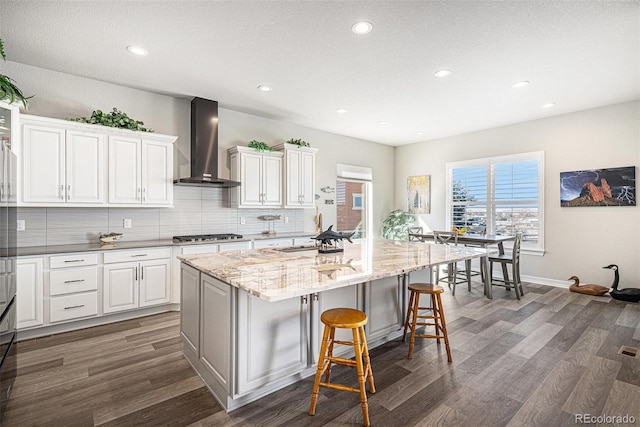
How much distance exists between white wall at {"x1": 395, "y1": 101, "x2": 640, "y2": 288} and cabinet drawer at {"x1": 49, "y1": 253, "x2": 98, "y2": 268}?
632 cm

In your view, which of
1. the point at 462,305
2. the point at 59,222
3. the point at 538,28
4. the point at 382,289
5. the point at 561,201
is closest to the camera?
the point at 538,28

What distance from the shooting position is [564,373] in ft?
7.93

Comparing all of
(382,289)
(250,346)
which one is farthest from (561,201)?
(250,346)

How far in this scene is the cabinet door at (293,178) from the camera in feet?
16.5

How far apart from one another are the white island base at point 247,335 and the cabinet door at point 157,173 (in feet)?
5.23

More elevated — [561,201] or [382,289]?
[561,201]

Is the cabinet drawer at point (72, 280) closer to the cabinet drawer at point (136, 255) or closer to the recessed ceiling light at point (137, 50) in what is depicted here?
the cabinet drawer at point (136, 255)

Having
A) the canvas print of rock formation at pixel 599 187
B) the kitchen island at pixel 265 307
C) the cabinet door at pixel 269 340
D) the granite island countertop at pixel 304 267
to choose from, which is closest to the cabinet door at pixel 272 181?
the granite island countertop at pixel 304 267

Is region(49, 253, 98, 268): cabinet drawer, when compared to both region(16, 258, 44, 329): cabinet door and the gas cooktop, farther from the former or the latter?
the gas cooktop

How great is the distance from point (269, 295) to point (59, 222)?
336 centimetres

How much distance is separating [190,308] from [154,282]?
1.45 metres

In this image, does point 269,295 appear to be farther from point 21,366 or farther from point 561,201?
point 561,201

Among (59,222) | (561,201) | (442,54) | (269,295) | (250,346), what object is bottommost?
(250,346)

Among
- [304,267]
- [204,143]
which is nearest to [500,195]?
[304,267]
